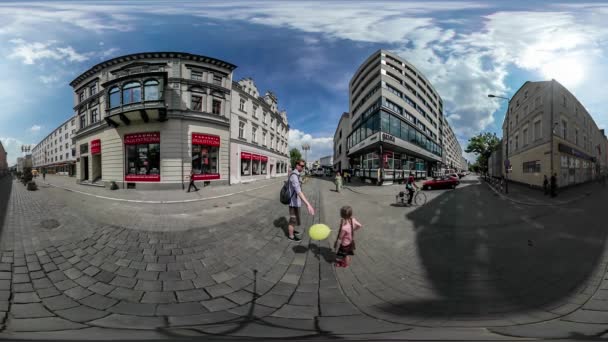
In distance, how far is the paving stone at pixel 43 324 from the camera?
2326mm

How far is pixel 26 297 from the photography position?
2.72 metres

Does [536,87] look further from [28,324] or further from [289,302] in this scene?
[28,324]

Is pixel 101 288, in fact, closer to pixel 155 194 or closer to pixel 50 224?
pixel 50 224

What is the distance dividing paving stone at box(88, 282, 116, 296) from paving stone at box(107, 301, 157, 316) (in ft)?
1.20

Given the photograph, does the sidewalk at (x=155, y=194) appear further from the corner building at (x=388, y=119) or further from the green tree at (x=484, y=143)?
the green tree at (x=484, y=143)

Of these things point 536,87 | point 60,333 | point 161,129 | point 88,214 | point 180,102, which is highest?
point 536,87

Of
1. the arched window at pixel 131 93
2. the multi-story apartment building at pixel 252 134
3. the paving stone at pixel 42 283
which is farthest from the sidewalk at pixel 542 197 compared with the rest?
the arched window at pixel 131 93

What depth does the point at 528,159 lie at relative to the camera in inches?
817

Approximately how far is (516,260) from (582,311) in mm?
1413

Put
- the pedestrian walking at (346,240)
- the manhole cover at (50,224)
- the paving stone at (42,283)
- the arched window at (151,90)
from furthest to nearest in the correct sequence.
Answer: the arched window at (151,90), the manhole cover at (50,224), the pedestrian walking at (346,240), the paving stone at (42,283)

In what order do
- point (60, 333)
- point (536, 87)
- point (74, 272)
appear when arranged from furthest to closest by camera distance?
point (536, 87) < point (74, 272) < point (60, 333)

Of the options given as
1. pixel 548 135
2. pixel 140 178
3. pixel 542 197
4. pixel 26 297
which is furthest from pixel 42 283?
pixel 548 135

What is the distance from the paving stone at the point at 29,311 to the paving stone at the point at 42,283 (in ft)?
1.05

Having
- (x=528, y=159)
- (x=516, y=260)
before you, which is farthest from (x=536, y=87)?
(x=516, y=260)
